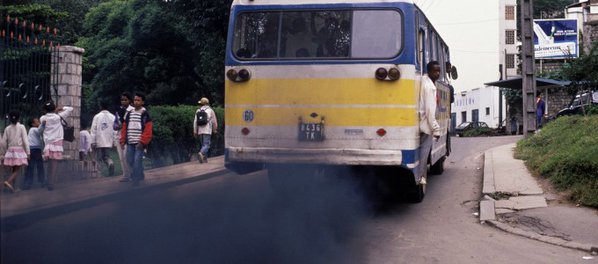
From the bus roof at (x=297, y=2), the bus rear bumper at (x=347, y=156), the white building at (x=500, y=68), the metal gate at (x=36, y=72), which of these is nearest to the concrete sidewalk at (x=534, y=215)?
the bus rear bumper at (x=347, y=156)

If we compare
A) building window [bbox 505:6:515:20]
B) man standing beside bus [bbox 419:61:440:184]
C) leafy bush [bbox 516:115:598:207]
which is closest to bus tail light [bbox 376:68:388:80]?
man standing beside bus [bbox 419:61:440:184]

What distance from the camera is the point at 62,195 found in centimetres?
322

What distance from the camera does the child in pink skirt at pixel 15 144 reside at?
18.7ft

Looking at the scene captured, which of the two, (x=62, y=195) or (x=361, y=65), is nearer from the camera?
(x=62, y=195)

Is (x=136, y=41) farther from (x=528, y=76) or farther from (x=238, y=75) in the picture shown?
(x=528, y=76)

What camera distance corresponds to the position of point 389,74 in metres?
7.47

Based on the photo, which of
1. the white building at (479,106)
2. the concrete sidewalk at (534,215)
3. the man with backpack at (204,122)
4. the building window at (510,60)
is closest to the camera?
the concrete sidewalk at (534,215)

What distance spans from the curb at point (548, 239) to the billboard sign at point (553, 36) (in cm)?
3806

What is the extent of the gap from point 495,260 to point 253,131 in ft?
10.2

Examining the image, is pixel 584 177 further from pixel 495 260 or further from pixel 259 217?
pixel 259 217

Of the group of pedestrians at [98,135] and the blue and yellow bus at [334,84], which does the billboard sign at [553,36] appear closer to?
the group of pedestrians at [98,135]

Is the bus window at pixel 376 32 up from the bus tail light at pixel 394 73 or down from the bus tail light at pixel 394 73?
up

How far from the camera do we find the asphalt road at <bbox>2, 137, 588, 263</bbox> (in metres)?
3.47

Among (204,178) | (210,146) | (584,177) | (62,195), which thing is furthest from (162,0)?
(210,146)
